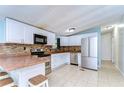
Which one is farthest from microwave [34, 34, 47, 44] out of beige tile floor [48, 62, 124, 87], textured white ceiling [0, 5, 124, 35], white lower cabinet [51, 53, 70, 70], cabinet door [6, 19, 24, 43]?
beige tile floor [48, 62, 124, 87]

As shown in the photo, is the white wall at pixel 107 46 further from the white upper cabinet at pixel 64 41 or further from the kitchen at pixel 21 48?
the kitchen at pixel 21 48

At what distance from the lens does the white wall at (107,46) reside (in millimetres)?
9602

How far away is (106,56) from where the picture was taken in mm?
9719

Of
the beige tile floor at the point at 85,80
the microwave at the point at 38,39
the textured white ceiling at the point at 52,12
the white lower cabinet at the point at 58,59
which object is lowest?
the beige tile floor at the point at 85,80

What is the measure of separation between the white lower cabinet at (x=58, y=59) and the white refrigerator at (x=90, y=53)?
110 centimetres

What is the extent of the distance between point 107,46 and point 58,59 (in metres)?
4.95

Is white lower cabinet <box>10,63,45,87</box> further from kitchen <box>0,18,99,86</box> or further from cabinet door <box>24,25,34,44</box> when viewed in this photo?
cabinet door <box>24,25,34,44</box>

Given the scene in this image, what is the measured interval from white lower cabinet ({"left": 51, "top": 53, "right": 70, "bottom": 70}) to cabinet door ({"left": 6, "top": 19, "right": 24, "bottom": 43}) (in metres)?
2.07

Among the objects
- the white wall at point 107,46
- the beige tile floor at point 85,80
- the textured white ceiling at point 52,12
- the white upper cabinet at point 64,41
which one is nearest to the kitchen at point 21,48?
the textured white ceiling at point 52,12

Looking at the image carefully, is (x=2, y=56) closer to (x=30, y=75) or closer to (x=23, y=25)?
(x=23, y=25)

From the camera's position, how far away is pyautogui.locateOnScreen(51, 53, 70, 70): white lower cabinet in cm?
567

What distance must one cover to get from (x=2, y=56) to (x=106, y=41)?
7.99m
